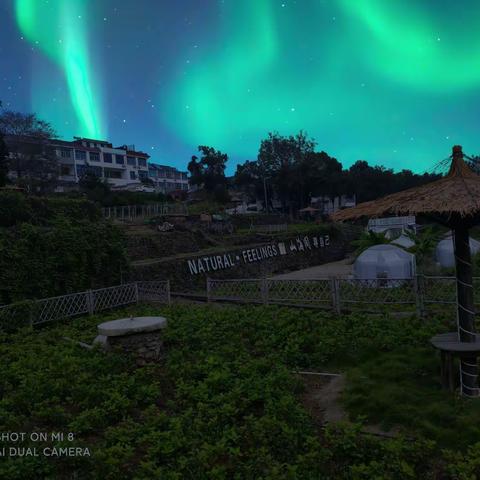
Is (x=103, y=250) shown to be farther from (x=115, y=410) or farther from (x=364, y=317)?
(x=115, y=410)

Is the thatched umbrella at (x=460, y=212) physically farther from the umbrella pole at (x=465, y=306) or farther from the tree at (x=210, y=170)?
the tree at (x=210, y=170)

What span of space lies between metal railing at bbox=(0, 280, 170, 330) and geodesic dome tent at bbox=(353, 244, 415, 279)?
338 inches

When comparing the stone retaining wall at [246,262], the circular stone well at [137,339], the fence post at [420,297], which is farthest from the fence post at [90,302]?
the fence post at [420,297]

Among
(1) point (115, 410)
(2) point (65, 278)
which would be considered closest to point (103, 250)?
(2) point (65, 278)

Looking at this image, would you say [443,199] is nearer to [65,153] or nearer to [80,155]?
[65,153]

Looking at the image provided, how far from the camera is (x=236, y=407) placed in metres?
5.82

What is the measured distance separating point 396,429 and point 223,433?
2.13 metres

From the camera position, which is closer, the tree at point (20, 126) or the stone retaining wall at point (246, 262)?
the stone retaining wall at point (246, 262)

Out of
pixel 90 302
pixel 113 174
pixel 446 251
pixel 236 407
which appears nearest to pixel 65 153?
pixel 113 174

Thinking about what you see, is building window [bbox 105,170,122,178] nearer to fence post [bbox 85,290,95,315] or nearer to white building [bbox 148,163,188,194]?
white building [bbox 148,163,188,194]

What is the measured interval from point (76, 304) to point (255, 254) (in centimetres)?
1562

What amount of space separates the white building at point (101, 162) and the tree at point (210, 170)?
31.4 feet

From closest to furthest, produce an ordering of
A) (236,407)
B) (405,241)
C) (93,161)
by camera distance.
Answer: (236,407) < (405,241) < (93,161)

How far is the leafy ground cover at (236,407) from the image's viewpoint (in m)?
4.38
